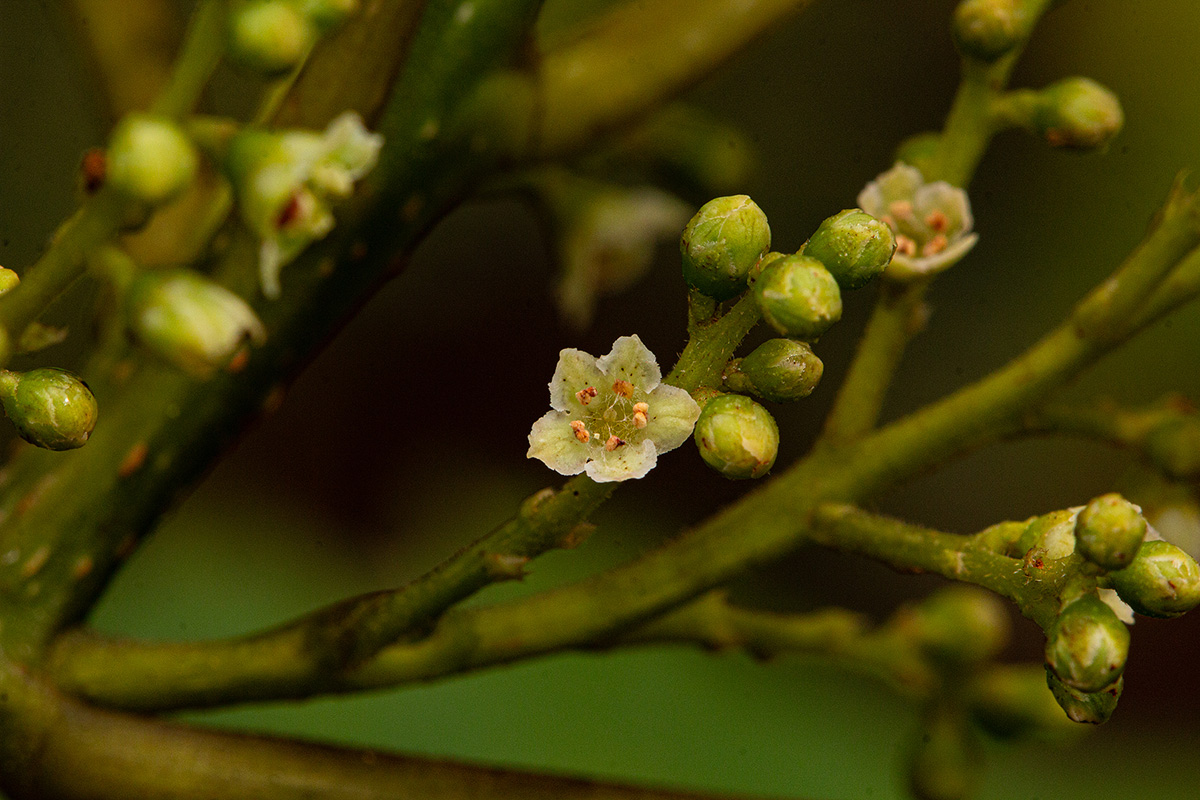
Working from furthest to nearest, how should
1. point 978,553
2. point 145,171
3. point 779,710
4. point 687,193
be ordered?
point 779,710 < point 687,193 < point 978,553 < point 145,171

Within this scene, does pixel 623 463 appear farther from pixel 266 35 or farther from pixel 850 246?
pixel 266 35

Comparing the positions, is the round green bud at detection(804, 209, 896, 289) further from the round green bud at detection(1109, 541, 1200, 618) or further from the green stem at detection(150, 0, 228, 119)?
the green stem at detection(150, 0, 228, 119)

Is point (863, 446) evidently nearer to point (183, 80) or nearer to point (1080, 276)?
point (183, 80)

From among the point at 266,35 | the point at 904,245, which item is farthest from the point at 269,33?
the point at 904,245

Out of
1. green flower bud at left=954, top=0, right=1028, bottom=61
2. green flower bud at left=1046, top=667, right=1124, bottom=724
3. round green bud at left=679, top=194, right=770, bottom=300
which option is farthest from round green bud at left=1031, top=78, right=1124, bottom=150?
green flower bud at left=1046, top=667, right=1124, bottom=724

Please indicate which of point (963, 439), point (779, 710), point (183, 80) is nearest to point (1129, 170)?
point (779, 710)
